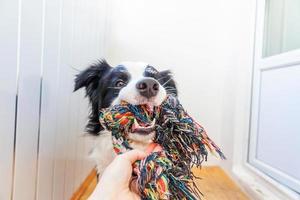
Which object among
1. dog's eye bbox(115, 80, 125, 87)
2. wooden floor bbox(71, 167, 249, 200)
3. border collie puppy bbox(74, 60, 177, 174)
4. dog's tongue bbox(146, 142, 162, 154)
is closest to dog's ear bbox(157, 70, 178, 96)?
border collie puppy bbox(74, 60, 177, 174)

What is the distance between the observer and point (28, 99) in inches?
27.0

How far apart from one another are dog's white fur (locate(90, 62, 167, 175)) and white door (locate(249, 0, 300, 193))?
71 centimetres

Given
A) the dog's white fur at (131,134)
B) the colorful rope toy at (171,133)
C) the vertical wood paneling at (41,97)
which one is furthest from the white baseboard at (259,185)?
the vertical wood paneling at (41,97)

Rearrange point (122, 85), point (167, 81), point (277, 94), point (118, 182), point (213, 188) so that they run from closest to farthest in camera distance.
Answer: point (118, 182) < point (122, 85) < point (167, 81) < point (277, 94) < point (213, 188)

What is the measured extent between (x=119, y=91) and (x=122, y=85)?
30 millimetres

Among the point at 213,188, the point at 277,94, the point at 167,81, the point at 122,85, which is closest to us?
the point at 122,85

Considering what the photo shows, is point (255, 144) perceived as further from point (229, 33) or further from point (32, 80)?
point (32, 80)

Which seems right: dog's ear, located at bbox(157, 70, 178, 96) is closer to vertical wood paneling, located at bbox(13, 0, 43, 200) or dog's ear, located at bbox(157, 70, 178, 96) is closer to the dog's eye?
the dog's eye

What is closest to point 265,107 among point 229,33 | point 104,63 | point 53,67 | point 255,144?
point 255,144

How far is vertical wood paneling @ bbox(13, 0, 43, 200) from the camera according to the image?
0.64 metres

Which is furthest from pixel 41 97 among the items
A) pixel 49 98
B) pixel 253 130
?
pixel 253 130

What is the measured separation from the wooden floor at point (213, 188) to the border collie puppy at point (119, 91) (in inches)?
21.3

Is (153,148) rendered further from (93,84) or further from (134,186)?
(93,84)

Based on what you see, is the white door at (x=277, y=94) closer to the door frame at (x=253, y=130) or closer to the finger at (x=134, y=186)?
the door frame at (x=253, y=130)
